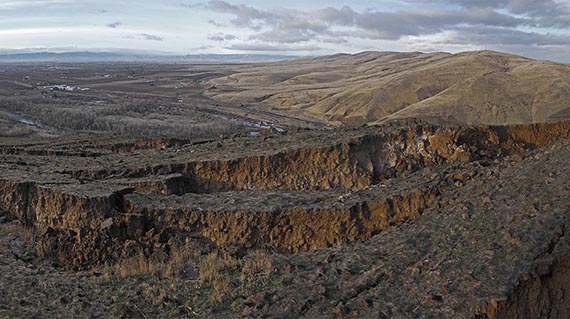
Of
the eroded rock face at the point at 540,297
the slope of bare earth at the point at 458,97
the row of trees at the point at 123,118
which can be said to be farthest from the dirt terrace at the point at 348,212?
the slope of bare earth at the point at 458,97

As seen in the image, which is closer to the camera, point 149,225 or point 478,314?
point 478,314

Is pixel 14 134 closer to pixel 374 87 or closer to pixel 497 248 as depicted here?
pixel 497 248

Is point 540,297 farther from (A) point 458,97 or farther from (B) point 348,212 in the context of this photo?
(A) point 458,97

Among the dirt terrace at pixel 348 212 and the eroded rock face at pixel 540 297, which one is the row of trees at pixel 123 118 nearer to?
the dirt terrace at pixel 348 212

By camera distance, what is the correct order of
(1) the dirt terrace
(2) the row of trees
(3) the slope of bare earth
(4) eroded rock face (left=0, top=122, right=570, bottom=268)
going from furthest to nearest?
(3) the slope of bare earth < (2) the row of trees < (4) eroded rock face (left=0, top=122, right=570, bottom=268) < (1) the dirt terrace

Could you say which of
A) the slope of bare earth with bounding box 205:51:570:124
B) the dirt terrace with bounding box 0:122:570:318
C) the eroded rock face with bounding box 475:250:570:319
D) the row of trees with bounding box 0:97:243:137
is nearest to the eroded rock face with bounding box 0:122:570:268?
the dirt terrace with bounding box 0:122:570:318

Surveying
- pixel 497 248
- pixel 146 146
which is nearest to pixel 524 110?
Result: pixel 146 146

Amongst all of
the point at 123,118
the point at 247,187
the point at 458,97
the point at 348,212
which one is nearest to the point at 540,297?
the point at 348,212

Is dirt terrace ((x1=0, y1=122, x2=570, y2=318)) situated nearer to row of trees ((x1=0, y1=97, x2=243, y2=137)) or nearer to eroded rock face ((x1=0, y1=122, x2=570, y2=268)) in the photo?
eroded rock face ((x1=0, y1=122, x2=570, y2=268))
